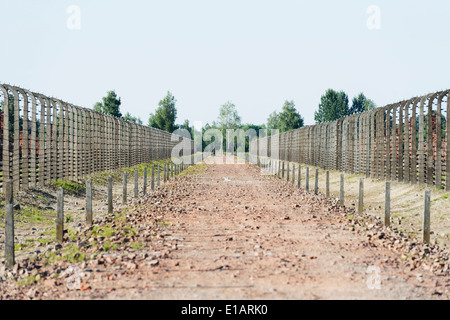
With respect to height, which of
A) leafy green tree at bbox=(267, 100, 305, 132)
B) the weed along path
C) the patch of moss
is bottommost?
the weed along path

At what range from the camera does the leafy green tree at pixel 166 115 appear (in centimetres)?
10188

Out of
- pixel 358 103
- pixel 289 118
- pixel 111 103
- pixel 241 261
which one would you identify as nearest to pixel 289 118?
pixel 289 118

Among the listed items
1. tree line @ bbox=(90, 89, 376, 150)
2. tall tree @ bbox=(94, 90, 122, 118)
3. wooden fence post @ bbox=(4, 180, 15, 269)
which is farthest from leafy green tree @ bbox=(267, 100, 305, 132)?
wooden fence post @ bbox=(4, 180, 15, 269)

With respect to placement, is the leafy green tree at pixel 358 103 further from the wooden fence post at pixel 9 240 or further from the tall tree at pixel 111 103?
the wooden fence post at pixel 9 240

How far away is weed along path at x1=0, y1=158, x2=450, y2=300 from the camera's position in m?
6.34

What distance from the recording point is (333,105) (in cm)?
11775

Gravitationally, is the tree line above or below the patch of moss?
above

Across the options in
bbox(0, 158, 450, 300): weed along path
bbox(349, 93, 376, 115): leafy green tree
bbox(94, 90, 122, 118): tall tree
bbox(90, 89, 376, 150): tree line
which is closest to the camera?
bbox(0, 158, 450, 300): weed along path

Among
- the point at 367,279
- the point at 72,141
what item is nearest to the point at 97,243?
the point at 367,279

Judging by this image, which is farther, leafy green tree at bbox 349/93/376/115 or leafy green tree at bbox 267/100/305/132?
leafy green tree at bbox 349/93/376/115

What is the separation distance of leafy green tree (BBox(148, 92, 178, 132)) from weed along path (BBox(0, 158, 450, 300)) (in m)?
89.8

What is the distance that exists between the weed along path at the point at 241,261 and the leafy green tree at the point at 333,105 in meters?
108

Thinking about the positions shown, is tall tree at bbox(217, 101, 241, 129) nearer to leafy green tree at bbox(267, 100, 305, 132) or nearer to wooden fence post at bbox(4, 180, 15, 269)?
leafy green tree at bbox(267, 100, 305, 132)
